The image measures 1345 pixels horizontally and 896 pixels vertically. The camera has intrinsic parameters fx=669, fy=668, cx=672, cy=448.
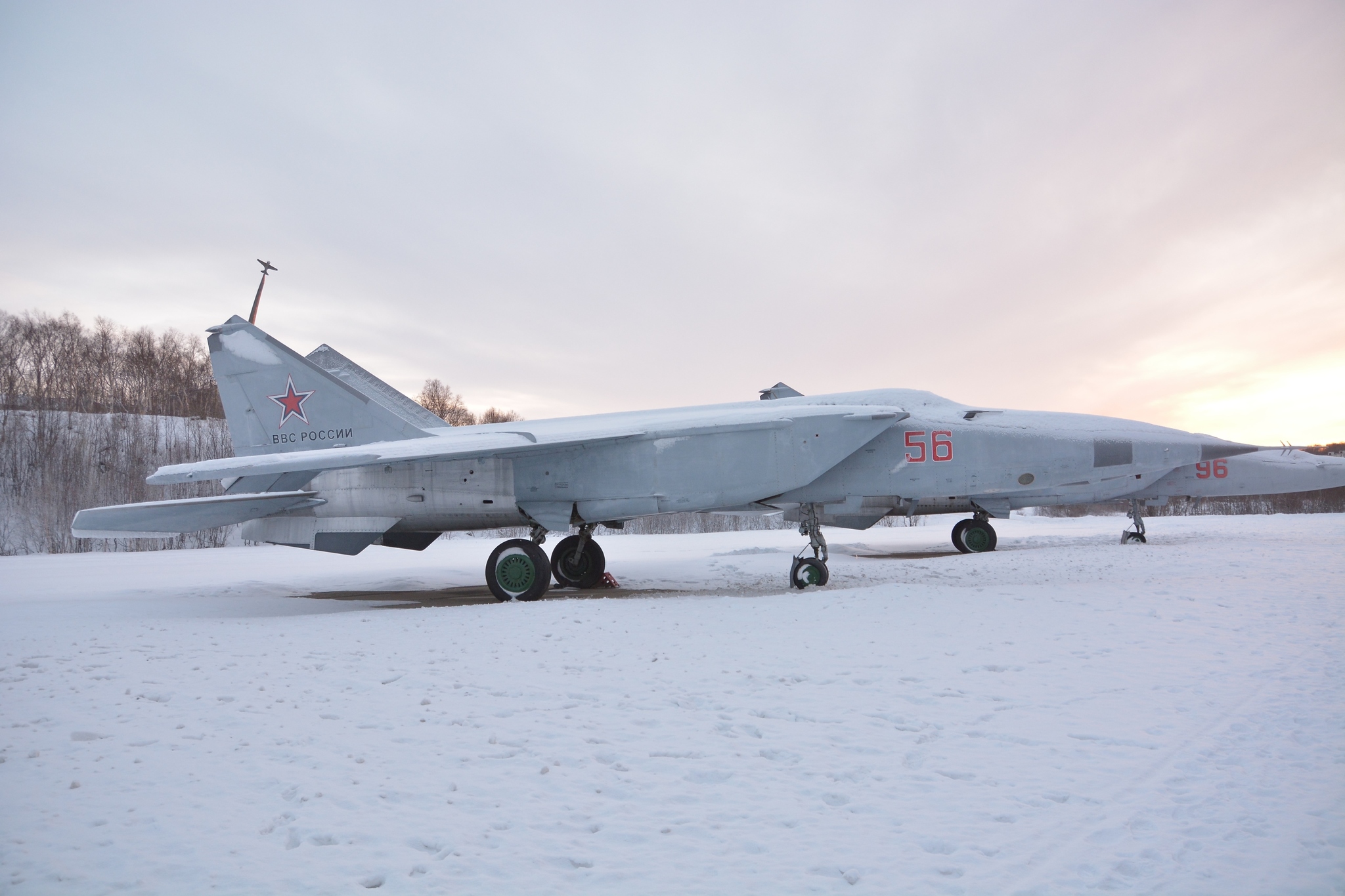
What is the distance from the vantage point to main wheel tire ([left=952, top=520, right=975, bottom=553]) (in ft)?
49.2

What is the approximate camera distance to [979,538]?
585 inches

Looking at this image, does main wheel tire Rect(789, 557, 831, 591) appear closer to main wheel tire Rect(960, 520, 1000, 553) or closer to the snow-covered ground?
the snow-covered ground

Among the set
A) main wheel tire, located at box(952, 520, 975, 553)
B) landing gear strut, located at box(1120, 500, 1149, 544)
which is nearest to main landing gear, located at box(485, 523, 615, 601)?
main wheel tire, located at box(952, 520, 975, 553)

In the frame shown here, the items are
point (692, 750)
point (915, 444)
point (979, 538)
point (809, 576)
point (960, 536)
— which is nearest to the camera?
point (692, 750)

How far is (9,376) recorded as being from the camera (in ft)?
81.7

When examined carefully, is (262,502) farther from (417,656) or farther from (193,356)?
(193,356)

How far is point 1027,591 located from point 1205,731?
4.01 metres

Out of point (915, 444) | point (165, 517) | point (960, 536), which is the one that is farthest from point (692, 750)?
point (960, 536)

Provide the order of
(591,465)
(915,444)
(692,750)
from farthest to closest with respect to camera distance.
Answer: (915,444), (591,465), (692,750)

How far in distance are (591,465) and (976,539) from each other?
33.3ft

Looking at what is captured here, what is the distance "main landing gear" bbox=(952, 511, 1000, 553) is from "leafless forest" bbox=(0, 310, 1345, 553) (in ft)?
21.0

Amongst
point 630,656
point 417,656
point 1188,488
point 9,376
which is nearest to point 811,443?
point 630,656

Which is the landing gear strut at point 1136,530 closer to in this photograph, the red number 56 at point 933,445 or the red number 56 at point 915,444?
the red number 56 at point 933,445

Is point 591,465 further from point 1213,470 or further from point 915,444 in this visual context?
point 1213,470
